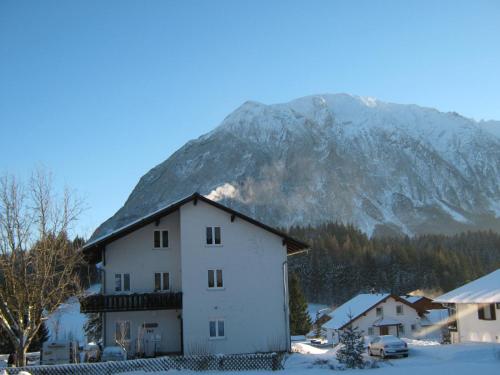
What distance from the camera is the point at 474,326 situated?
37.5 metres

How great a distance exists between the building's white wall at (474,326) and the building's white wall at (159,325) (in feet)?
64.0

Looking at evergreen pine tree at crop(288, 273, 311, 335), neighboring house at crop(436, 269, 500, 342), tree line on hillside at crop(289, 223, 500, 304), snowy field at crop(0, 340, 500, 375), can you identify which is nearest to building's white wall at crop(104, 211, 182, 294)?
snowy field at crop(0, 340, 500, 375)

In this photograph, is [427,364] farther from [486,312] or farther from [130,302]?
[130,302]

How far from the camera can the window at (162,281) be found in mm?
33688

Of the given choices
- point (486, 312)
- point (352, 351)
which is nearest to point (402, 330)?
point (486, 312)

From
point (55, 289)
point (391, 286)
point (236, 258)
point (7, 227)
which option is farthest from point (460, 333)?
point (391, 286)

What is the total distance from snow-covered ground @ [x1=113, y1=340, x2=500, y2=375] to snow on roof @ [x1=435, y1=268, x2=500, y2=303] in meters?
6.77

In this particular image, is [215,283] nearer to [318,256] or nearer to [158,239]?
[158,239]

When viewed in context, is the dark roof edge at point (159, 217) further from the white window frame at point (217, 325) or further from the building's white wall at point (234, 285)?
the white window frame at point (217, 325)

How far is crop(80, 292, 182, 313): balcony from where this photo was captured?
3158cm

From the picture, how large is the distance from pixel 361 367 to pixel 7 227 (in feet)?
53.6

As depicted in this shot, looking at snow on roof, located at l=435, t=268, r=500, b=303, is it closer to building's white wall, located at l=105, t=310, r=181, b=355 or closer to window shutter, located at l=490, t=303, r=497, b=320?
window shutter, located at l=490, t=303, r=497, b=320

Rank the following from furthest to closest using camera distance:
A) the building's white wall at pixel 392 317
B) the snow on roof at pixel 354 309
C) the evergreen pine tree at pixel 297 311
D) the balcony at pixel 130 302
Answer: the evergreen pine tree at pixel 297 311
the building's white wall at pixel 392 317
the snow on roof at pixel 354 309
the balcony at pixel 130 302

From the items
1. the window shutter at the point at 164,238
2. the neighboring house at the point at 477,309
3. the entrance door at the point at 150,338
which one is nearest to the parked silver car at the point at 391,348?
the neighboring house at the point at 477,309
